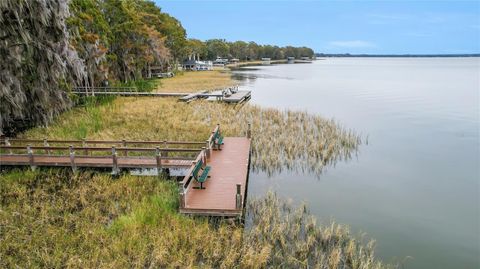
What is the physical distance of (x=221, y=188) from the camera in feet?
45.9

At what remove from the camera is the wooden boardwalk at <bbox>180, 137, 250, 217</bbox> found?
12.0 metres

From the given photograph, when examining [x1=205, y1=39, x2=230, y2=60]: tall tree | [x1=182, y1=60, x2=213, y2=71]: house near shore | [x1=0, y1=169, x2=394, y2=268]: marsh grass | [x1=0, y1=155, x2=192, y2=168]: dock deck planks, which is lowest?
[x1=0, y1=169, x2=394, y2=268]: marsh grass

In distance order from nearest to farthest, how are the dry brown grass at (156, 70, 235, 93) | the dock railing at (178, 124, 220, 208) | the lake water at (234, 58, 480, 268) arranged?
the dock railing at (178, 124, 220, 208) → the lake water at (234, 58, 480, 268) → the dry brown grass at (156, 70, 235, 93)

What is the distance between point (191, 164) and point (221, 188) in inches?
101

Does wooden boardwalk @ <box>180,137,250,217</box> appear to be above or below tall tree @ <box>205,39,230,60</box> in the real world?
below

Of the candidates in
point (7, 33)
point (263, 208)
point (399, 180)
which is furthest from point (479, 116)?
point (7, 33)

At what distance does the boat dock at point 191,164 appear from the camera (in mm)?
12289

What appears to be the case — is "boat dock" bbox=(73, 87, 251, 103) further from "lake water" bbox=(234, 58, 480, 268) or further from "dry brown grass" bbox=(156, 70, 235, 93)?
"lake water" bbox=(234, 58, 480, 268)

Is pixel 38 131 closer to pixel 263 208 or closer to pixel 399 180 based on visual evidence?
pixel 263 208

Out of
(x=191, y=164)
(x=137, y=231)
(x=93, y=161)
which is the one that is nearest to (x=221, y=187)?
(x=191, y=164)

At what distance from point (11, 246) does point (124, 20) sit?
4527 cm

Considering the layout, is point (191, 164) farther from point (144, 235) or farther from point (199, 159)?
point (144, 235)

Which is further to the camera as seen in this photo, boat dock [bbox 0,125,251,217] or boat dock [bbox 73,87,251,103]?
boat dock [bbox 73,87,251,103]

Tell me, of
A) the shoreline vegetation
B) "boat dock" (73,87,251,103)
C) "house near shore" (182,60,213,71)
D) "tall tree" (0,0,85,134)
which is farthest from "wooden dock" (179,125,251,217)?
"house near shore" (182,60,213,71)
